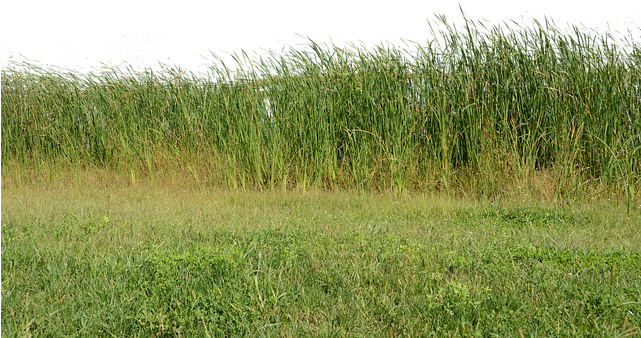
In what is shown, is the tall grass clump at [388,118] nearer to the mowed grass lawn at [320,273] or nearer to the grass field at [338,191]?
the grass field at [338,191]

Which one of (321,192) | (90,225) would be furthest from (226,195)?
(90,225)

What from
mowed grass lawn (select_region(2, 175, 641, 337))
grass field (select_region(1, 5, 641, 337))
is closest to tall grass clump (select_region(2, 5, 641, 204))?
grass field (select_region(1, 5, 641, 337))

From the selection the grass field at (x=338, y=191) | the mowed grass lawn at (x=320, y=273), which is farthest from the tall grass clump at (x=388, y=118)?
the mowed grass lawn at (x=320, y=273)

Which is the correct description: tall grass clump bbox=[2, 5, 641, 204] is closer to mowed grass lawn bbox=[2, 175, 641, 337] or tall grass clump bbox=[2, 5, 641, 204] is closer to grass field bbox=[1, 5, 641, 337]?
grass field bbox=[1, 5, 641, 337]

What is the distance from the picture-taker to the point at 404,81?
561cm

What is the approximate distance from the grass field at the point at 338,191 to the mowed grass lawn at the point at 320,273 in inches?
0.6

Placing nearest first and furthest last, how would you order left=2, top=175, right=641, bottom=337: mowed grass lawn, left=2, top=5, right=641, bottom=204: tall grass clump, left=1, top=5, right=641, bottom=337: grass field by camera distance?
left=2, top=175, right=641, bottom=337: mowed grass lawn
left=1, top=5, right=641, bottom=337: grass field
left=2, top=5, right=641, bottom=204: tall grass clump

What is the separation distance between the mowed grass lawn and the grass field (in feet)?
0.05

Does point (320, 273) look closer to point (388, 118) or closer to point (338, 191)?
point (338, 191)

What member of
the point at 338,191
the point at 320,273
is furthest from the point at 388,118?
the point at 320,273

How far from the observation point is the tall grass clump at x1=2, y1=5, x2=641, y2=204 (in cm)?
505

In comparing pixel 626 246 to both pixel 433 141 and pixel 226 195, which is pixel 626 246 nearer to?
pixel 433 141

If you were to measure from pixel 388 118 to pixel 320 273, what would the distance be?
2976 mm

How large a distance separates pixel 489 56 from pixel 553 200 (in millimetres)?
1652
